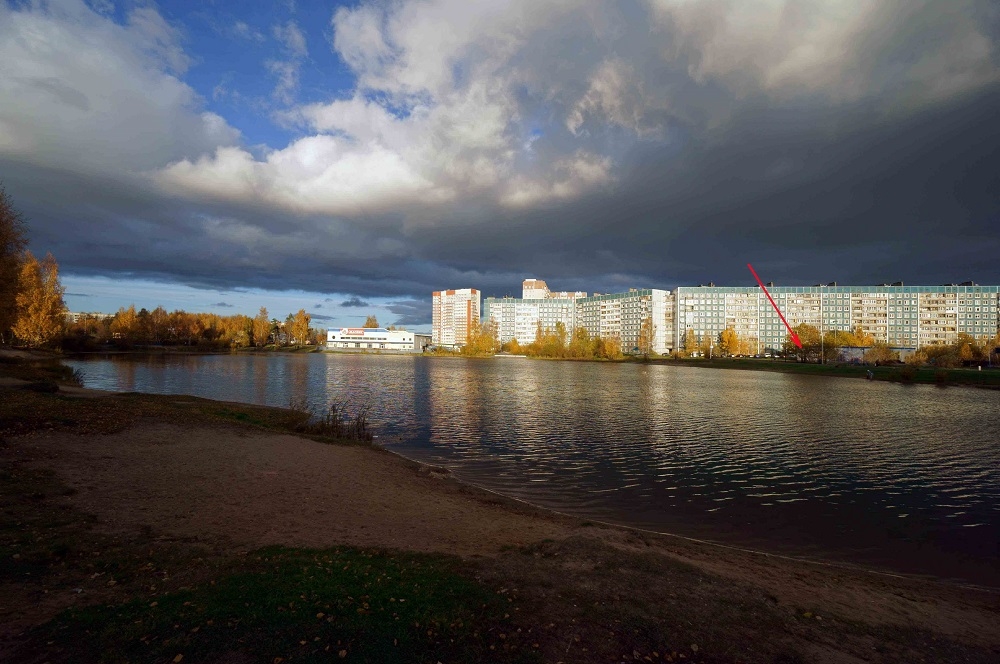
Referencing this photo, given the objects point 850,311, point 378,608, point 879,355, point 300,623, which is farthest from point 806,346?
point 300,623

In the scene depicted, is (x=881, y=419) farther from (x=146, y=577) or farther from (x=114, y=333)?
(x=114, y=333)

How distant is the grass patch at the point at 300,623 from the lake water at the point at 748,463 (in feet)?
25.7

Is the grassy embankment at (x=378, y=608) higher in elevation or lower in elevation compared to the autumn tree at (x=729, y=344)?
lower

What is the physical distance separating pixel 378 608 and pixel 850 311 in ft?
639

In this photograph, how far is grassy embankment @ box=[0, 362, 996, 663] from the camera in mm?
5434

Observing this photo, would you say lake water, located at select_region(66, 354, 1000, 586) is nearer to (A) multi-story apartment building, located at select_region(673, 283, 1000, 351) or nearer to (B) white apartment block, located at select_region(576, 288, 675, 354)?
(A) multi-story apartment building, located at select_region(673, 283, 1000, 351)

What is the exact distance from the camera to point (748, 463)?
20.1 metres

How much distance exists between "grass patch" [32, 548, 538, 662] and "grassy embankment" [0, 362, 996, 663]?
0.02 metres

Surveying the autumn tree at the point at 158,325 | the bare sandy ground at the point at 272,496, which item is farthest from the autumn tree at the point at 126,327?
the bare sandy ground at the point at 272,496

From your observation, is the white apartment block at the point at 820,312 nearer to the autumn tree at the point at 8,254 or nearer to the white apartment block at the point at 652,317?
the white apartment block at the point at 652,317

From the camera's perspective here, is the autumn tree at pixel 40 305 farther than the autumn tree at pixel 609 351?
No

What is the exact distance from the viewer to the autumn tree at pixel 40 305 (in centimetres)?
6769

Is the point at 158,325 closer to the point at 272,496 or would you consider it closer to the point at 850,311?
the point at 272,496

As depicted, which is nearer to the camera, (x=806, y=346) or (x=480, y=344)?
(x=806, y=346)
